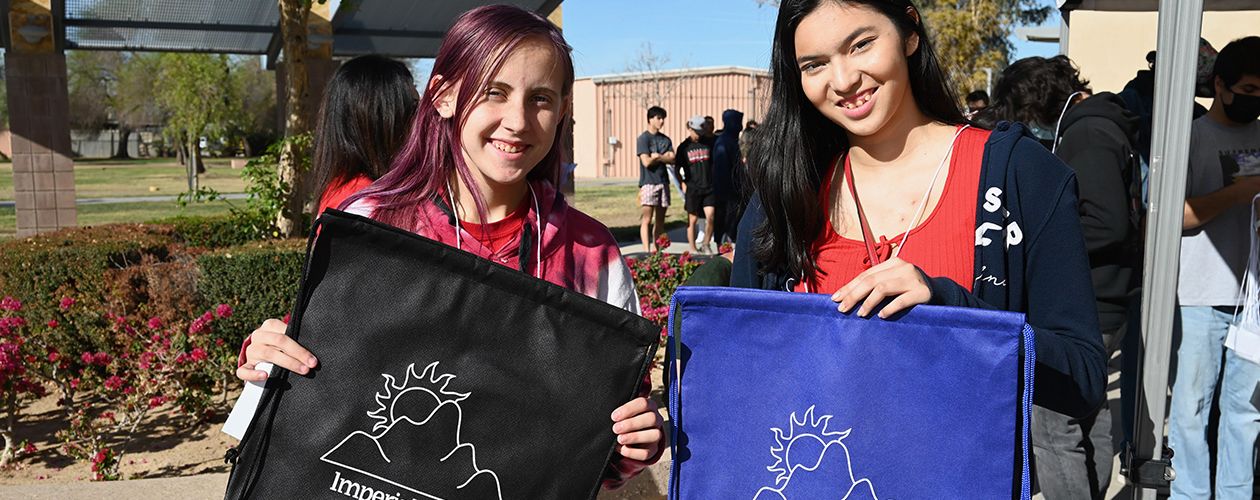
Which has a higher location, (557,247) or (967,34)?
(967,34)

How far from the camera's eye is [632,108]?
45.3m

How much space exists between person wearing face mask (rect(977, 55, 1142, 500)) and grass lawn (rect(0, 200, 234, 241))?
18049 millimetres

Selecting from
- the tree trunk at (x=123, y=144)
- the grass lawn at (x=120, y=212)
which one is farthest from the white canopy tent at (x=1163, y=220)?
the tree trunk at (x=123, y=144)

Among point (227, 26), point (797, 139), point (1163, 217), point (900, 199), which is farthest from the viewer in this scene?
point (227, 26)

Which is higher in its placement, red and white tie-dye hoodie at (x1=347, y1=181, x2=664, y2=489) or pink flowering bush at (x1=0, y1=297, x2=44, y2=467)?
red and white tie-dye hoodie at (x1=347, y1=181, x2=664, y2=489)

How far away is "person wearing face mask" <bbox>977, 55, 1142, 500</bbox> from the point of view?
11.7ft

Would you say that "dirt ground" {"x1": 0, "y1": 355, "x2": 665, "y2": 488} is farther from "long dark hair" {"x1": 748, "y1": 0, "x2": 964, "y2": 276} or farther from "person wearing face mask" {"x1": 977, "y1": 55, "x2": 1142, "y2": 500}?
"long dark hair" {"x1": 748, "y1": 0, "x2": 964, "y2": 276}

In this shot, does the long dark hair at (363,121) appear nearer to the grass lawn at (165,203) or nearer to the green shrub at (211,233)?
the green shrub at (211,233)

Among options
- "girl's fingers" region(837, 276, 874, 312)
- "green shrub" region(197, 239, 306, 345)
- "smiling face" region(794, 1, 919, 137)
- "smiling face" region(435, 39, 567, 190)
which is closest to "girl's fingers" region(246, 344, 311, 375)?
"smiling face" region(435, 39, 567, 190)

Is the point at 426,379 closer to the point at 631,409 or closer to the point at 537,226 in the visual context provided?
the point at 631,409

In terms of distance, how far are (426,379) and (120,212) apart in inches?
951

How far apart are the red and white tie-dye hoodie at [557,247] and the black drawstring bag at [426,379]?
0.79 feet

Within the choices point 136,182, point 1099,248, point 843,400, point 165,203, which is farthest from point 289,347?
point 136,182

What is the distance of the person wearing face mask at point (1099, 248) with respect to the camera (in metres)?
3.56
